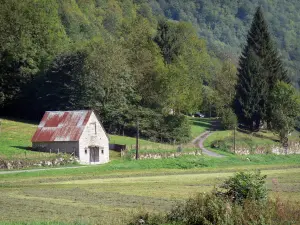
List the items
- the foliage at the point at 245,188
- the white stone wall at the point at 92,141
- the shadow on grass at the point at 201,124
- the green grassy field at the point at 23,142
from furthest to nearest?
the shadow on grass at the point at 201,124, the white stone wall at the point at 92,141, the green grassy field at the point at 23,142, the foliage at the point at 245,188

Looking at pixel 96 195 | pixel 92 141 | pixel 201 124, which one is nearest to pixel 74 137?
pixel 92 141

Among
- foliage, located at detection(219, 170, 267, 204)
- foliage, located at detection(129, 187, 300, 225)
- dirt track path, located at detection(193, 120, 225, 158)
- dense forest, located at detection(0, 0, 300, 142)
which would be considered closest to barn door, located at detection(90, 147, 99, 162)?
dirt track path, located at detection(193, 120, 225, 158)

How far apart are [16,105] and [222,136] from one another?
30.7 m

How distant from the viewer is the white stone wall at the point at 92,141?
70438 millimetres

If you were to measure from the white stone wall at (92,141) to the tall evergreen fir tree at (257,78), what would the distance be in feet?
115

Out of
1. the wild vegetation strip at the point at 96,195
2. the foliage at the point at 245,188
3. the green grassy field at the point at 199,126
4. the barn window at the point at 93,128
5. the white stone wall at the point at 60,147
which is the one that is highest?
the green grassy field at the point at 199,126

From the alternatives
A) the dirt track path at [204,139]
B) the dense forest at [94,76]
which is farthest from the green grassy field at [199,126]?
the dense forest at [94,76]

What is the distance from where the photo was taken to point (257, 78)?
342 ft

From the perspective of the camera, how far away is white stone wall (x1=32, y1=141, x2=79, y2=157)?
70.0 meters

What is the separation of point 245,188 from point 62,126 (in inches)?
1909

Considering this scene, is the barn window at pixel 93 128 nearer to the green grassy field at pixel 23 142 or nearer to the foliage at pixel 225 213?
the green grassy field at pixel 23 142

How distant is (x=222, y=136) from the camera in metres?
96.9

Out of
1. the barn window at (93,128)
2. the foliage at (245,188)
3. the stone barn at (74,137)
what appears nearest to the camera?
the foliage at (245,188)

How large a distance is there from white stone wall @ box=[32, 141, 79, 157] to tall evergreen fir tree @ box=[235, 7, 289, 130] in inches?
1553
